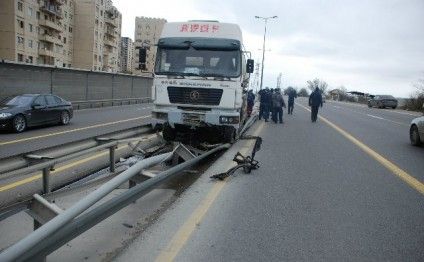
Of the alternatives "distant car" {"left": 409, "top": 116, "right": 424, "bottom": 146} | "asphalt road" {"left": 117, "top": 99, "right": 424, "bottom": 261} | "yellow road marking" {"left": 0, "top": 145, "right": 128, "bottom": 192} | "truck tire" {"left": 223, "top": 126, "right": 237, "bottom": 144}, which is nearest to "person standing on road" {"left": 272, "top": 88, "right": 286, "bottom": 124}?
"distant car" {"left": 409, "top": 116, "right": 424, "bottom": 146}

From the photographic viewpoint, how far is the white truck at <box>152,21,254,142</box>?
11.5 m

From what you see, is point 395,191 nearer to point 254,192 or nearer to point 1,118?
point 254,192

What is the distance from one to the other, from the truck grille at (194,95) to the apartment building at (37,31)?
5740cm

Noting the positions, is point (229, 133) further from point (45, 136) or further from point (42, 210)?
point (42, 210)

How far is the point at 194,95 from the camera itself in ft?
38.3

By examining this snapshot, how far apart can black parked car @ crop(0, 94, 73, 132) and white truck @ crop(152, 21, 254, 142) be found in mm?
6193

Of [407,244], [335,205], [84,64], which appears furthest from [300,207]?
[84,64]

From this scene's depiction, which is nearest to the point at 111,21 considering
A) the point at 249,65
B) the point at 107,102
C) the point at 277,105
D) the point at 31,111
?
the point at 107,102

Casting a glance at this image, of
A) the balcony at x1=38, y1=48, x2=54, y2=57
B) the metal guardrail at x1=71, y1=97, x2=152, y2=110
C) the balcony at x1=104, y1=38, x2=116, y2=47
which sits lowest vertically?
the metal guardrail at x1=71, y1=97, x2=152, y2=110

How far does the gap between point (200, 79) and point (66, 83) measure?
18436mm

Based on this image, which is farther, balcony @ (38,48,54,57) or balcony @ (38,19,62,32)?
balcony @ (38,48,54,57)

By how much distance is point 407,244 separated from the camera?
4.66 m

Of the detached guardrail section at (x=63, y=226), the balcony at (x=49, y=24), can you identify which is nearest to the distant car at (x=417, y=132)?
the detached guardrail section at (x=63, y=226)

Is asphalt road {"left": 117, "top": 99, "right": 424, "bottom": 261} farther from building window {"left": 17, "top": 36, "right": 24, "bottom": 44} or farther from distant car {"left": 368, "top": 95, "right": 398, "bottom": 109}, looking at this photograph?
building window {"left": 17, "top": 36, "right": 24, "bottom": 44}
